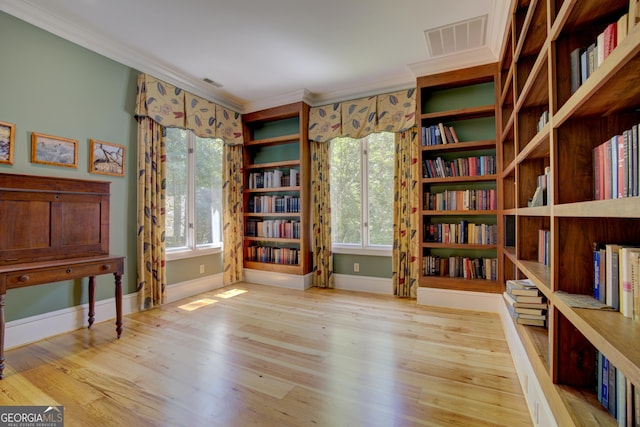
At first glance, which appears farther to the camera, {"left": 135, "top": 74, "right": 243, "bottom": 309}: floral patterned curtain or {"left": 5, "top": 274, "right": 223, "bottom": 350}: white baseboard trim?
{"left": 135, "top": 74, "right": 243, "bottom": 309}: floral patterned curtain

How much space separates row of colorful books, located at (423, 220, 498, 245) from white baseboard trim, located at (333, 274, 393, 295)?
864 millimetres

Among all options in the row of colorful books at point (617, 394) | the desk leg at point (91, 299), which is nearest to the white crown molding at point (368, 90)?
the row of colorful books at point (617, 394)

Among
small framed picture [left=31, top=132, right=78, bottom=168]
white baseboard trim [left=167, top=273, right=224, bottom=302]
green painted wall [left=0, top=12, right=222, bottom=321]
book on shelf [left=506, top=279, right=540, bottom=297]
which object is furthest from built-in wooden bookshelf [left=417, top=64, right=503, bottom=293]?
small framed picture [left=31, top=132, right=78, bottom=168]

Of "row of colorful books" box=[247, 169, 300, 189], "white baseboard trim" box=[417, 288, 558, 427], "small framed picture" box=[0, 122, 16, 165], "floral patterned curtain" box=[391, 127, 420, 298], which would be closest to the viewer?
"white baseboard trim" box=[417, 288, 558, 427]

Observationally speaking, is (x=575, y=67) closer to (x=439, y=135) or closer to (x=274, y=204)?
(x=439, y=135)

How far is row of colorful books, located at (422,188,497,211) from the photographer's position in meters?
3.23

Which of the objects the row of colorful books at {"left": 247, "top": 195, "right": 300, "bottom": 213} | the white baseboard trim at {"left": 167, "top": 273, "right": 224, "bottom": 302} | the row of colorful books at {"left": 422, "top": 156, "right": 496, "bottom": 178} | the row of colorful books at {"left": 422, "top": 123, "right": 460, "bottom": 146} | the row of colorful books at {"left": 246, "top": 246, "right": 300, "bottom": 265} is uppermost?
the row of colorful books at {"left": 422, "top": 123, "right": 460, "bottom": 146}

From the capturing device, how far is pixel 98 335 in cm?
260

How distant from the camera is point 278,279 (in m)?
4.38

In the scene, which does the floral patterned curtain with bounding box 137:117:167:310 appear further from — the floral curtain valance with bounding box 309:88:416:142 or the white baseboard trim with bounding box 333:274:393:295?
the white baseboard trim with bounding box 333:274:393:295

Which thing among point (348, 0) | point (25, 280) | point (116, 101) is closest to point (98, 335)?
point (25, 280)

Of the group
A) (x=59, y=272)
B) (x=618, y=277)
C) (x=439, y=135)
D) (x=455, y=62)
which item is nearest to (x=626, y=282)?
(x=618, y=277)

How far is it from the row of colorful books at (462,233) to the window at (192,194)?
9.96 feet

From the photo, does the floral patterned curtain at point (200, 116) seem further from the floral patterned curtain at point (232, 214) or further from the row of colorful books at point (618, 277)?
the row of colorful books at point (618, 277)
